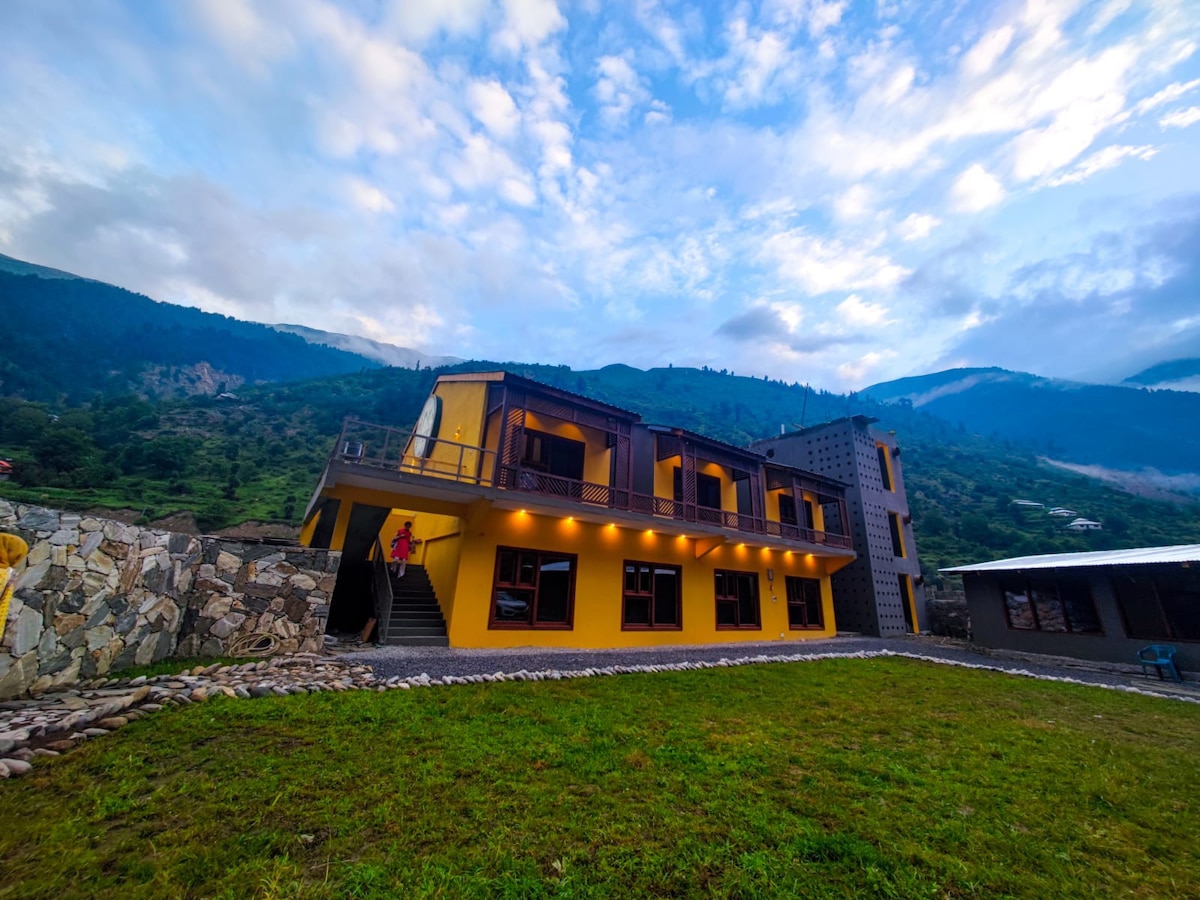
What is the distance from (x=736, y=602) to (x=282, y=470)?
1721 inches

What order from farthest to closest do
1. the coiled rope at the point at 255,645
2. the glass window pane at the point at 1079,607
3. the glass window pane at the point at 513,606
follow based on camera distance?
the glass window pane at the point at 1079,607, the glass window pane at the point at 513,606, the coiled rope at the point at 255,645

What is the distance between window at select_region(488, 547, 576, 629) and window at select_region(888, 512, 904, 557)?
18.4 metres

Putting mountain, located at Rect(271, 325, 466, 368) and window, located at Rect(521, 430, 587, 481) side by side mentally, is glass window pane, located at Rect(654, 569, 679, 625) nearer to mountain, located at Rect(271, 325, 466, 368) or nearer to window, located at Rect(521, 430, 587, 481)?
window, located at Rect(521, 430, 587, 481)

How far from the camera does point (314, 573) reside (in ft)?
30.3

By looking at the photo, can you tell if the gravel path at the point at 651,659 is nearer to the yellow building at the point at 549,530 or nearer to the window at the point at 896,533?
the yellow building at the point at 549,530

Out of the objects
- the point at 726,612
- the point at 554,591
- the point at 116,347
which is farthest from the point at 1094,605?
the point at 116,347

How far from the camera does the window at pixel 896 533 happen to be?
2315cm

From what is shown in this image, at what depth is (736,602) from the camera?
16.7 m

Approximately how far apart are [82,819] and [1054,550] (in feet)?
170

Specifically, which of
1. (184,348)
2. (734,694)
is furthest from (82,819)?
(184,348)

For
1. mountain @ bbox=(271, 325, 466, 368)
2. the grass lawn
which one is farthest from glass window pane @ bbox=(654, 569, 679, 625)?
mountain @ bbox=(271, 325, 466, 368)

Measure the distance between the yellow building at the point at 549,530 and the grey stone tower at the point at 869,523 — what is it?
13.3 ft

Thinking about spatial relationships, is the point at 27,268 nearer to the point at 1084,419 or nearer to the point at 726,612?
the point at 726,612

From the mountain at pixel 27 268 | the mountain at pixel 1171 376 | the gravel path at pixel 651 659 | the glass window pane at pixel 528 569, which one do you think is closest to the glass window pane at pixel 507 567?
the glass window pane at pixel 528 569
